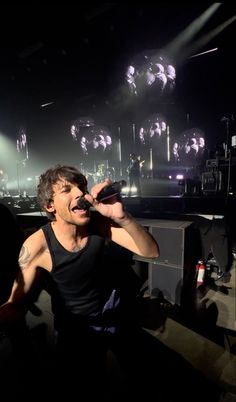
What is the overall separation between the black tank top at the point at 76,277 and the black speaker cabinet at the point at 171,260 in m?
2.13

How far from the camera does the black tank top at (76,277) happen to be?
174 cm

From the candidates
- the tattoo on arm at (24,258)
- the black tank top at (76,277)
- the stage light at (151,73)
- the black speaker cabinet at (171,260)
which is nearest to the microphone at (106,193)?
the black tank top at (76,277)

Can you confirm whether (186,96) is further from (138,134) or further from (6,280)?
(6,280)

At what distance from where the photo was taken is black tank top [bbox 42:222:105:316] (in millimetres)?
1744

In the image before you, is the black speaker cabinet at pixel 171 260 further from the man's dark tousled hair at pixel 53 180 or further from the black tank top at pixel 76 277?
the man's dark tousled hair at pixel 53 180

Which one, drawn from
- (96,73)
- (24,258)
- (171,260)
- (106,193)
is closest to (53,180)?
(106,193)

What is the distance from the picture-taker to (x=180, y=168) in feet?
46.1

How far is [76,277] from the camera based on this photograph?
5.74ft

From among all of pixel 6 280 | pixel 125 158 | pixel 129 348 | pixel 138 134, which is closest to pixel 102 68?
pixel 138 134

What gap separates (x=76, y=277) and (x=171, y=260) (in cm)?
243

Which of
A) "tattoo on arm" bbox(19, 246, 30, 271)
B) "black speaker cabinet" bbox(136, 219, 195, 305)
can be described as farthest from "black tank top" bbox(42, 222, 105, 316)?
"black speaker cabinet" bbox(136, 219, 195, 305)

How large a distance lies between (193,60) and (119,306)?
45.0ft

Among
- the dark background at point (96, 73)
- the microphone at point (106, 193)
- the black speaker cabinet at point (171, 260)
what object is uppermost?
the dark background at point (96, 73)

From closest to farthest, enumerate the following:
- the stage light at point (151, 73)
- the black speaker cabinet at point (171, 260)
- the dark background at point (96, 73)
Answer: the black speaker cabinet at point (171, 260), the dark background at point (96, 73), the stage light at point (151, 73)
